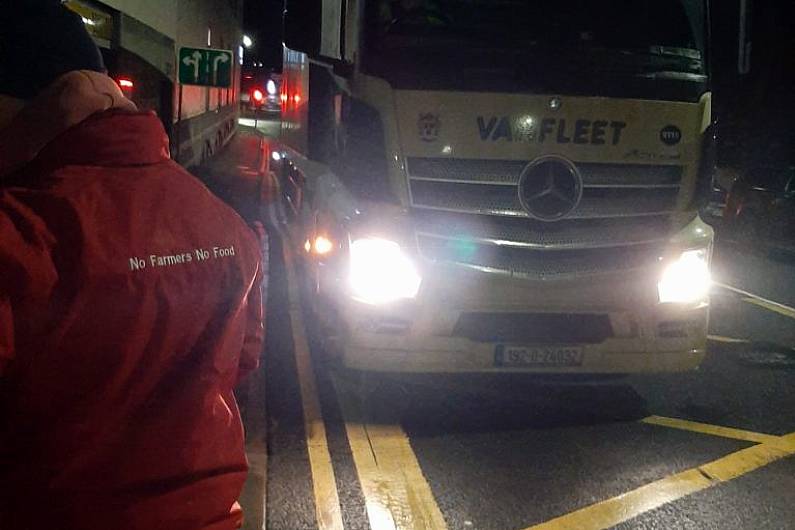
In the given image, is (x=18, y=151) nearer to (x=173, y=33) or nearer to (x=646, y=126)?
(x=646, y=126)

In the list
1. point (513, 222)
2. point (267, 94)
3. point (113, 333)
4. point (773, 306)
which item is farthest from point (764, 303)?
point (267, 94)

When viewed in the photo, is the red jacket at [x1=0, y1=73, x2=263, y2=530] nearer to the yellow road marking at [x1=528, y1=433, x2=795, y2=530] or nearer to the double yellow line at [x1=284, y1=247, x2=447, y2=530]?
the double yellow line at [x1=284, y1=247, x2=447, y2=530]

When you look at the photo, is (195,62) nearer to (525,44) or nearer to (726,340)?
(726,340)

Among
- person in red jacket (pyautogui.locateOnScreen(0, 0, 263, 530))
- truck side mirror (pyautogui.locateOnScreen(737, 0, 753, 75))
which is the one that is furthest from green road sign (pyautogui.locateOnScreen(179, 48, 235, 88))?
person in red jacket (pyautogui.locateOnScreen(0, 0, 263, 530))

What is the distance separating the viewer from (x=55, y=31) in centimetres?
150

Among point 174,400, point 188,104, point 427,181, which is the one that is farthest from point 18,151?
point 188,104

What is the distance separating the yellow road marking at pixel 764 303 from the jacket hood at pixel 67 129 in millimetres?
8988

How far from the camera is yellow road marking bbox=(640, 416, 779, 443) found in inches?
215

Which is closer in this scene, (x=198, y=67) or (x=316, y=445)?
(x=316, y=445)

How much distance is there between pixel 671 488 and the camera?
4629 mm

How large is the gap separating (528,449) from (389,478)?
0.94 m

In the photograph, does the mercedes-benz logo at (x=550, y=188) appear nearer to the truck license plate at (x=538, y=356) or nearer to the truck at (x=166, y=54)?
the truck license plate at (x=538, y=356)

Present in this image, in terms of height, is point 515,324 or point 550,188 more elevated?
point 550,188

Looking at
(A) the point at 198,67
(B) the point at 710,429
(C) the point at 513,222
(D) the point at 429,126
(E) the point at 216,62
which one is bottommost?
(B) the point at 710,429
